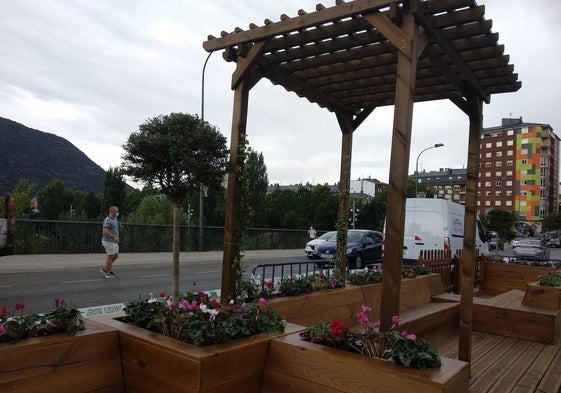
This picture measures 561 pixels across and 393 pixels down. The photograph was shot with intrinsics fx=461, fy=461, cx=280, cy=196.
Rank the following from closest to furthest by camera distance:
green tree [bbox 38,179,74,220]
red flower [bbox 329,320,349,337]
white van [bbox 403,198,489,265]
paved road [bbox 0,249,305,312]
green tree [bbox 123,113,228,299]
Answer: red flower [bbox 329,320,349,337] < green tree [bbox 123,113,228,299] < paved road [bbox 0,249,305,312] < white van [bbox 403,198,489,265] < green tree [bbox 38,179,74,220]

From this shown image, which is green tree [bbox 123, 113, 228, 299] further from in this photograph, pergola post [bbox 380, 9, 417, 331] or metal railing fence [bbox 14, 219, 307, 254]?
metal railing fence [bbox 14, 219, 307, 254]

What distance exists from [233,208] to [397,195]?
158 cm

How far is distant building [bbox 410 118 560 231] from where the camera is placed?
10781 centimetres

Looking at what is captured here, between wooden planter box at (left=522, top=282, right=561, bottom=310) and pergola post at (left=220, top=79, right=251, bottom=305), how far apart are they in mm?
4241

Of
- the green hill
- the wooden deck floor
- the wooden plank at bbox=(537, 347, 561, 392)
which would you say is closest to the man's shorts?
the wooden deck floor

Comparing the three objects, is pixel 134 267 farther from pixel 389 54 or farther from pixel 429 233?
pixel 389 54

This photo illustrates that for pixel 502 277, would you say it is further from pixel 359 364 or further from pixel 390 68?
pixel 359 364

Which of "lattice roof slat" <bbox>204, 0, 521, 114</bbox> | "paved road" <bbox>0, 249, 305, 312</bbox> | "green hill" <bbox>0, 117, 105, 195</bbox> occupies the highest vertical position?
"green hill" <bbox>0, 117, 105, 195</bbox>

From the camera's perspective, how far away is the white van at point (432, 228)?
1367 centimetres

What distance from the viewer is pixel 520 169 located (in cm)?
11038

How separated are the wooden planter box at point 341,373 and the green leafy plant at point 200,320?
25 cm

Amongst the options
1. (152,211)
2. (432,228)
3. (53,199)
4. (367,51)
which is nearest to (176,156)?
(367,51)

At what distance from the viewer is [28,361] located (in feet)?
7.72

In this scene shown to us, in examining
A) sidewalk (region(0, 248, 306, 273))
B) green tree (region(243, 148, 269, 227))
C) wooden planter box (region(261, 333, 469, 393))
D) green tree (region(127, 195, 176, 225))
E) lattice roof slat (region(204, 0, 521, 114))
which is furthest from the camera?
green tree (region(243, 148, 269, 227))
